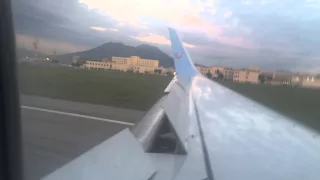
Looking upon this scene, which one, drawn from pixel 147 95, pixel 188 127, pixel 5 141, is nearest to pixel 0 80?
pixel 5 141

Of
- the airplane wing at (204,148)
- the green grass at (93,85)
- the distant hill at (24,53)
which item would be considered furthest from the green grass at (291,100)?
the distant hill at (24,53)

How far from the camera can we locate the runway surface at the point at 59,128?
1.81 meters

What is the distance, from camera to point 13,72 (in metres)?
1.47

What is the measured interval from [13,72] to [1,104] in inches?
5.7

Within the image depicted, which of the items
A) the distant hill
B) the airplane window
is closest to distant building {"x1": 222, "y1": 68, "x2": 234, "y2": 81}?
the airplane window

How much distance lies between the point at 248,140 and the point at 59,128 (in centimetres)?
164

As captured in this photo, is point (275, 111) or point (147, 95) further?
point (147, 95)

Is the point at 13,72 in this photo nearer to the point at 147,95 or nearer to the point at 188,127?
the point at 188,127

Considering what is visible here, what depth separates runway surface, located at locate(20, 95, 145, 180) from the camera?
1807mm

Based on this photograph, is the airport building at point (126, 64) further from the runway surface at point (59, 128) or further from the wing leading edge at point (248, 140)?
the runway surface at point (59, 128)

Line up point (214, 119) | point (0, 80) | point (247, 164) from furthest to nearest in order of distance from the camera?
point (214, 119) < point (0, 80) < point (247, 164)

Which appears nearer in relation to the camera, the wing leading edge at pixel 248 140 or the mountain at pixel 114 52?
the wing leading edge at pixel 248 140

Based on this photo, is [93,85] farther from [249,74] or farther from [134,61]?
[249,74]

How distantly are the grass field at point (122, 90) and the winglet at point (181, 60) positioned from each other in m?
0.25
